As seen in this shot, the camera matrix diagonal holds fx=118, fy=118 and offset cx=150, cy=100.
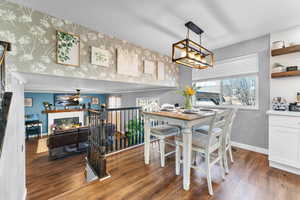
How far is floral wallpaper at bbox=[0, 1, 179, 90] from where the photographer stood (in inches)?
62.7

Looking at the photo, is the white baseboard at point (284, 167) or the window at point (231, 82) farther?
the window at point (231, 82)

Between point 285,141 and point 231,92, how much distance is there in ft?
5.11

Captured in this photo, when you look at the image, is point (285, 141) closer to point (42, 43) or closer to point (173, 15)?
point (173, 15)

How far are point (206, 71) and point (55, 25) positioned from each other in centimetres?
374

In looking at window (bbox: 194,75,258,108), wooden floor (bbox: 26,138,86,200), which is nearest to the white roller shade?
window (bbox: 194,75,258,108)

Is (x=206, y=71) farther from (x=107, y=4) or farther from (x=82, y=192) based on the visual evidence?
(x=82, y=192)

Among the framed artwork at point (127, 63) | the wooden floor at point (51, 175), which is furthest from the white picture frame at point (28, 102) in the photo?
the framed artwork at point (127, 63)

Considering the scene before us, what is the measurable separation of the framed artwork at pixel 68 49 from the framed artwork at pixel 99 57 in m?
0.26

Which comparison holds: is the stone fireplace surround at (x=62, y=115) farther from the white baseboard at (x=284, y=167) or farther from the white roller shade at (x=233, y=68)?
the white baseboard at (x=284, y=167)

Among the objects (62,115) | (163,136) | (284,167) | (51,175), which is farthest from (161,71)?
Answer: (62,115)

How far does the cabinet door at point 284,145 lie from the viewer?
6.37 feet

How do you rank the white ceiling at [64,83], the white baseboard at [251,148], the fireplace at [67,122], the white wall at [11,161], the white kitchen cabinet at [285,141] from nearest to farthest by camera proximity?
the white wall at [11,161], the white kitchen cabinet at [285,141], the white ceiling at [64,83], the white baseboard at [251,148], the fireplace at [67,122]

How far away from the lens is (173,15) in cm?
196

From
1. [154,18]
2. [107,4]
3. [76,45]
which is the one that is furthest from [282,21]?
[76,45]
